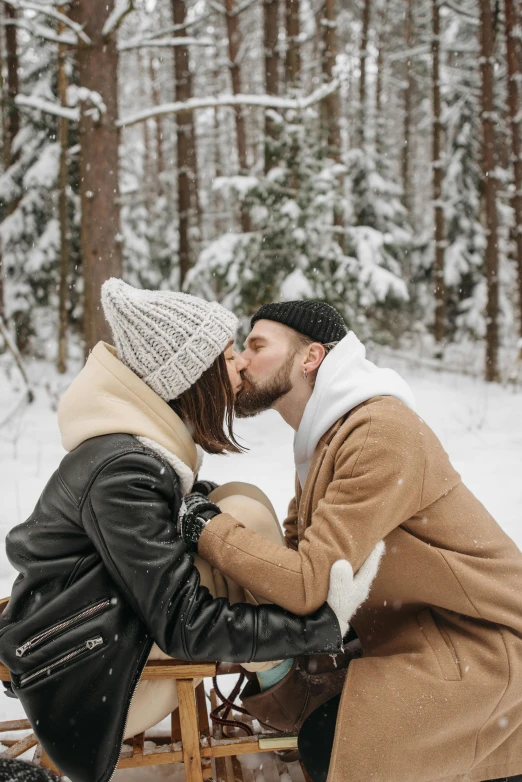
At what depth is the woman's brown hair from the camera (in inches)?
104

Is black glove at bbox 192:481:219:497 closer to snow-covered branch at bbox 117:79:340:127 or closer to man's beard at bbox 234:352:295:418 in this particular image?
man's beard at bbox 234:352:295:418

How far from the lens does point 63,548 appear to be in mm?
2291

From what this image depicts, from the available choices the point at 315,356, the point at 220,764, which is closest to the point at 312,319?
the point at 315,356

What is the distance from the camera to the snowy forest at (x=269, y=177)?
7.32 meters

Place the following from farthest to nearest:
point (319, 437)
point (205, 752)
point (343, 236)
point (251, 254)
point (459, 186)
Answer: point (459, 186)
point (343, 236)
point (251, 254)
point (319, 437)
point (205, 752)

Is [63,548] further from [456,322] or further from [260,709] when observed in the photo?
[456,322]

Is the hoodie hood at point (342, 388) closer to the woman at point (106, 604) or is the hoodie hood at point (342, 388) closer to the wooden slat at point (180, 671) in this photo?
the woman at point (106, 604)

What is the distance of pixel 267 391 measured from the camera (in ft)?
10.1

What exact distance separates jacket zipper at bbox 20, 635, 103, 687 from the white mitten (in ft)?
2.69

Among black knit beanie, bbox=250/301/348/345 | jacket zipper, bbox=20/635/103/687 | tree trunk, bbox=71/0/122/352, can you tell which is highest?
tree trunk, bbox=71/0/122/352

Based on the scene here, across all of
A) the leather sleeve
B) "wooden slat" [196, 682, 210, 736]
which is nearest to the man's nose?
the leather sleeve

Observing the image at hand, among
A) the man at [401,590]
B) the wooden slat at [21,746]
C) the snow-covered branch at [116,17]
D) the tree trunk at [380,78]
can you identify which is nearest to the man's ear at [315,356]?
the man at [401,590]

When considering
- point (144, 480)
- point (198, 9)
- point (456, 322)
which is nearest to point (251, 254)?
point (144, 480)

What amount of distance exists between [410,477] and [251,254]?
24.7 ft
